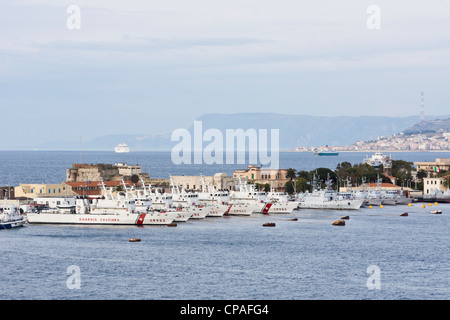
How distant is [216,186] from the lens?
447 ft

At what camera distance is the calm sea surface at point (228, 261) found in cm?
5162

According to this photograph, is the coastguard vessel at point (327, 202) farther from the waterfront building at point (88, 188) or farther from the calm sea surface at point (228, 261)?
the calm sea surface at point (228, 261)

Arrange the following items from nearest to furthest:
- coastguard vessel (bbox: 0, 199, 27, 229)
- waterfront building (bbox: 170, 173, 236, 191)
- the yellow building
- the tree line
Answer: coastguard vessel (bbox: 0, 199, 27, 229) < the yellow building < waterfront building (bbox: 170, 173, 236, 191) < the tree line

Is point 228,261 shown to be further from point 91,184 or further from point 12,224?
point 91,184

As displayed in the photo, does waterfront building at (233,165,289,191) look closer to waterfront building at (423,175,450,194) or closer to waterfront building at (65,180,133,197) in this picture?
waterfront building at (423,175,450,194)

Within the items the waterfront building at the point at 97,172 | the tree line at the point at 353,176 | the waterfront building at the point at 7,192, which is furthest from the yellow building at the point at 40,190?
the tree line at the point at 353,176

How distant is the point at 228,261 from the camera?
2504 inches

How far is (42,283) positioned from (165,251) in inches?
673

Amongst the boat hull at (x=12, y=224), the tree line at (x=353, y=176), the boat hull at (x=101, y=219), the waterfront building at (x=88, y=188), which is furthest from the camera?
the tree line at (x=353, y=176)

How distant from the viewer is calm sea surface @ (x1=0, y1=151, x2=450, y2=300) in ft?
169

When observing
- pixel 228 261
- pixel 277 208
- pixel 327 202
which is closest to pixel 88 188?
pixel 277 208

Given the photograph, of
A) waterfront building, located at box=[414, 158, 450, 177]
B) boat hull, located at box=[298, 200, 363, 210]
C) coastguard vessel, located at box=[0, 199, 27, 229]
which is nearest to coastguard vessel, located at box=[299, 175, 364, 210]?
boat hull, located at box=[298, 200, 363, 210]
